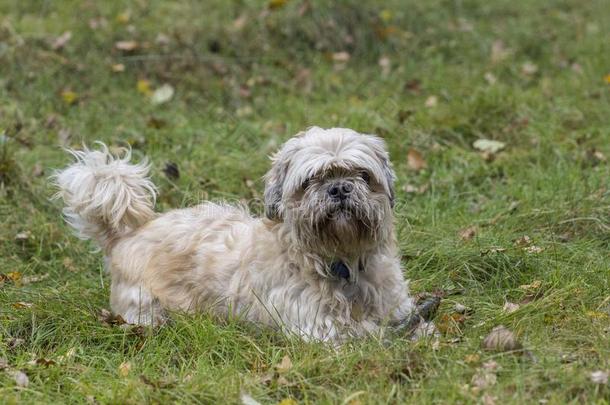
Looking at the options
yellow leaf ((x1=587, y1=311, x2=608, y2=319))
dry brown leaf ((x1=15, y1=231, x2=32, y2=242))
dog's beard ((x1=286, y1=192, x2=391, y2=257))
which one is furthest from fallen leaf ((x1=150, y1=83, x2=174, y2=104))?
yellow leaf ((x1=587, y1=311, x2=608, y2=319))

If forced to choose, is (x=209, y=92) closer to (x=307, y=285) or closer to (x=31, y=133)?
(x=31, y=133)

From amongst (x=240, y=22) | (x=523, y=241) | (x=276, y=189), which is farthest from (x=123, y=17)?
(x=276, y=189)

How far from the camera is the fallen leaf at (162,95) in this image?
980 cm

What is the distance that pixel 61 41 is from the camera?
409 inches

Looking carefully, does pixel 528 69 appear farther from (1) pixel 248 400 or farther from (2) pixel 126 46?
(1) pixel 248 400

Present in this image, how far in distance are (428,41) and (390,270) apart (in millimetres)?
6122

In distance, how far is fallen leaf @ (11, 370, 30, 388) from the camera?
488cm

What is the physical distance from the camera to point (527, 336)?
507 cm

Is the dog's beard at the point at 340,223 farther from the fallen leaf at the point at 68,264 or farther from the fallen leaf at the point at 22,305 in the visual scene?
the fallen leaf at the point at 68,264

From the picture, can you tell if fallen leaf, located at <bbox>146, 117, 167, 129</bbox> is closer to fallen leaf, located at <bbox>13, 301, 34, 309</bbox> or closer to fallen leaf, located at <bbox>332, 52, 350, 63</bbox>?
fallen leaf, located at <bbox>332, 52, 350, 63</bbox>

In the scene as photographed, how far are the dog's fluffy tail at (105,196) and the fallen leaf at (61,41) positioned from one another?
161 inches

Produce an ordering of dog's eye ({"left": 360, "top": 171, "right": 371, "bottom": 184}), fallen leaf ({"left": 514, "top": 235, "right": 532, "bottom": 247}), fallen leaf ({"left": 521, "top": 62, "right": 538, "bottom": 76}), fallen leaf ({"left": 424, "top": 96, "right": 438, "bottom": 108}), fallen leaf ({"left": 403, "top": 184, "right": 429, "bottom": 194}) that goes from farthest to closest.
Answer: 1. fallen leaf ({"left": 521, "top": 62, "right": 538, "bottom": 76})
2. fallen leaf ({"left": 424, "top": 96, "right": 438, "bottom": 108})
3. fallen leaf ({"left": 403, "top": 184, "right": 429, "bottom": 194})
4. fallen leaf ({"left": 514, "top": 235, "right": 532, "bottom": 247})
5. dog's eye ({"left": 360, "top": 171, "right": 371, "bottom": 184})

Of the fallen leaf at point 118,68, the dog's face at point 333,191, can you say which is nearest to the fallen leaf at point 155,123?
the fallen leaf at point 118,68

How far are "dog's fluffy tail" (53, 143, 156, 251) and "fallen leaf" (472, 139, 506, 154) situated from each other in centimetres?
303
